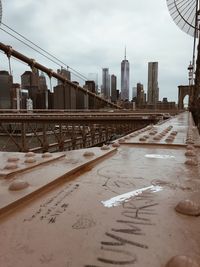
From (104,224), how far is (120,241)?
118 millimetres

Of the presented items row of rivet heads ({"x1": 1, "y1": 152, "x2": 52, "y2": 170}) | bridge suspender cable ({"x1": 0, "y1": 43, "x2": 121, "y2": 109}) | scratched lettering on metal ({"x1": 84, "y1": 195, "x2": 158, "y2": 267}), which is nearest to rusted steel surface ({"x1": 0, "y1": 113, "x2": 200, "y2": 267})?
scratched lettering on metal ({"x1": 84, "y1": 195, "x2": 158, "y2": 267})

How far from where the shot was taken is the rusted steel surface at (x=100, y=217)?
0.71 metres

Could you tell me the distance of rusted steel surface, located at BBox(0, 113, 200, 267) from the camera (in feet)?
2.34

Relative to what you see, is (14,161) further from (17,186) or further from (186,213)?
→ (186,213)

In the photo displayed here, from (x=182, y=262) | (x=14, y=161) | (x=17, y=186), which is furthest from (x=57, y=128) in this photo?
(x=182, y=262)

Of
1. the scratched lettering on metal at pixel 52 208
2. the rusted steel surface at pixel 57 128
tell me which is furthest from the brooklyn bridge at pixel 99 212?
the rusted steel surface at pixel 57 128

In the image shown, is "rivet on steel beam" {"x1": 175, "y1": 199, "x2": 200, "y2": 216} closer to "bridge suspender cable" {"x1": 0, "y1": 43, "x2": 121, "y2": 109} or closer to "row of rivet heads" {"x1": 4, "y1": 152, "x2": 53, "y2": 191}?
"row of rivet heads" {"x1": 4, "y1": 152, "x2": 53, "y2": 191}

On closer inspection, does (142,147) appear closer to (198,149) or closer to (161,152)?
(161,152)

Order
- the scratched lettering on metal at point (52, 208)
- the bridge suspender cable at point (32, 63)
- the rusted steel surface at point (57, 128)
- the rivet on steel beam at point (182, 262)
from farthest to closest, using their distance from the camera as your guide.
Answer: the bridge suspender cable at point (32, 63) → the rusted steel surface at point (57, 128) → the scratched lettering on metal at point (52, 208) → the rivet on steel beam at point (182, 262)

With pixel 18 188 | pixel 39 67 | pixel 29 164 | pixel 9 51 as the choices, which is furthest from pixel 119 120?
pixel 39 67

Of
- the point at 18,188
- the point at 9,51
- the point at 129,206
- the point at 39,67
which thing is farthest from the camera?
the point at 39,67

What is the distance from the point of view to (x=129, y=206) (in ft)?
3.48

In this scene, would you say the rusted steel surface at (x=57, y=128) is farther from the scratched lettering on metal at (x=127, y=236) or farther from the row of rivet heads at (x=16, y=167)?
the scratched lettering on metal at (x=127, y=236)

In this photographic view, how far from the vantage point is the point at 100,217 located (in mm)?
953
